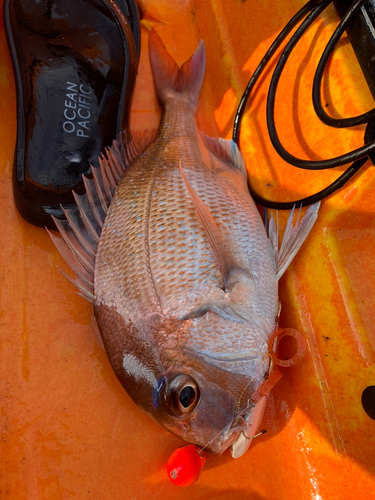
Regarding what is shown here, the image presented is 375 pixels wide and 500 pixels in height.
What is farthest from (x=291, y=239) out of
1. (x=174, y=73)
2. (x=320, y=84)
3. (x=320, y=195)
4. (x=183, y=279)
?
(x=174, y=73)

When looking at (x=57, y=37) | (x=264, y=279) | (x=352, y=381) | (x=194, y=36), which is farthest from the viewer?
(x=194, y=36)

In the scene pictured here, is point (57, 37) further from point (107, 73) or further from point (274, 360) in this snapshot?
point (274, 360)

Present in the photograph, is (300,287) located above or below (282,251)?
below

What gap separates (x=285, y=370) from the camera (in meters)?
1.28

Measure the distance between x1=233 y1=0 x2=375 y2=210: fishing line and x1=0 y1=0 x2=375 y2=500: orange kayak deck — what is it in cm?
4

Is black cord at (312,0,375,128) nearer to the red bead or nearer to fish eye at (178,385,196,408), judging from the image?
fish eye at (178,385,196,408)

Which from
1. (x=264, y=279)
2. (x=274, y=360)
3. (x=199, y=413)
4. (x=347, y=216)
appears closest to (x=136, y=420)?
(x=199, y=413)

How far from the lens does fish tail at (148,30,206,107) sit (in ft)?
5.88

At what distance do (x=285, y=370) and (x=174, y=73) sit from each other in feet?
5.53

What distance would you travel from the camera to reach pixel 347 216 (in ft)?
3.78

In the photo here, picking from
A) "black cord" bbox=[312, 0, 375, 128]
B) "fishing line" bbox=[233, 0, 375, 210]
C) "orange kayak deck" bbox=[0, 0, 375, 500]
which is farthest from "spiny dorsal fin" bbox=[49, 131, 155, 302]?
"black cord" bbox=[312, 0, 375, 128]

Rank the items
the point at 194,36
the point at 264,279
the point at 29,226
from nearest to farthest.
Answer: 1. the point at 264,279
2. the point at 29,226
3. the point at 194,36

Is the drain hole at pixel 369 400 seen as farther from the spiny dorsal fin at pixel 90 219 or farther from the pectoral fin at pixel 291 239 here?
the spiny dorsal fin at pixel 90 219

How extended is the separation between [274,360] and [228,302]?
0.88 feet
